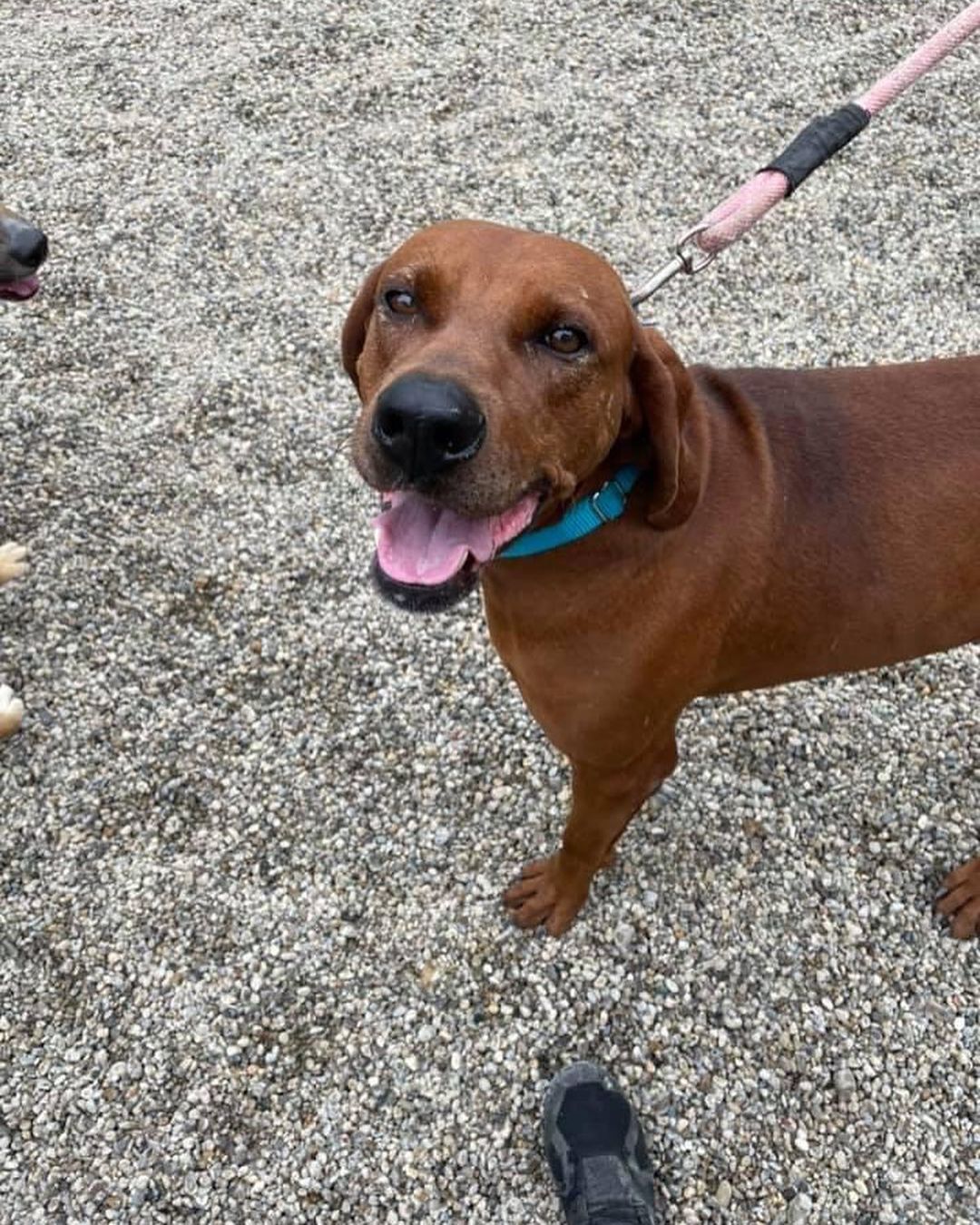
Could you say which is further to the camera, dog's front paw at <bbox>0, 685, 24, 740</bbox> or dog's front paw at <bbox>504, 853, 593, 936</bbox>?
dog's front paw at <bbox>0, 685, 24, 740</bbox>

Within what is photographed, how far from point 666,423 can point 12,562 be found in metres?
3.04

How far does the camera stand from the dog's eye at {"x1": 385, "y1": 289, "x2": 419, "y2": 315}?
229cm

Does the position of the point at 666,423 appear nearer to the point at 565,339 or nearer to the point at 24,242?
the point at 565,339

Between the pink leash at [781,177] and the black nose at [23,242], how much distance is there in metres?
2.73

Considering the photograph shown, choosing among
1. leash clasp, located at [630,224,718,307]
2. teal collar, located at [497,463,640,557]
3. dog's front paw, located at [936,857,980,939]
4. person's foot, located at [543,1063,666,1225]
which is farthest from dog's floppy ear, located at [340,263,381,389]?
dog's front paw, located at [936,857,980,939]

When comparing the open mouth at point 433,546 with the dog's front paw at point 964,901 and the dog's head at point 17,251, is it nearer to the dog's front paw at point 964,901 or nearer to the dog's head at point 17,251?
the dog's front paw at point 964,901

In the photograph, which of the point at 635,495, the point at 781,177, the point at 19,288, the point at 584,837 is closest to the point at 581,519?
the point at 635,495

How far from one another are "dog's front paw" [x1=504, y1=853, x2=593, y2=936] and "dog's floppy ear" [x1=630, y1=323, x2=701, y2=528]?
1382mm

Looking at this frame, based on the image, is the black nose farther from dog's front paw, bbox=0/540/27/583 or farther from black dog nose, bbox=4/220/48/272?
dog's front paw, bbox=0/540/27/583

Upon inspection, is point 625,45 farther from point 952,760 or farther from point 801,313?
point 952,760

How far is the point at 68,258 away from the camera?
5492mm

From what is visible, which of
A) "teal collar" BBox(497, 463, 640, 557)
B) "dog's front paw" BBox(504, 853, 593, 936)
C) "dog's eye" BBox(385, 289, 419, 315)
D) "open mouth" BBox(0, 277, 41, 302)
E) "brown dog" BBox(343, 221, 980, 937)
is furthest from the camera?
"open mouth" BBox(0, 277, 41, 302)

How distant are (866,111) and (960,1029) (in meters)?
2.96

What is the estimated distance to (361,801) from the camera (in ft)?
12.5
